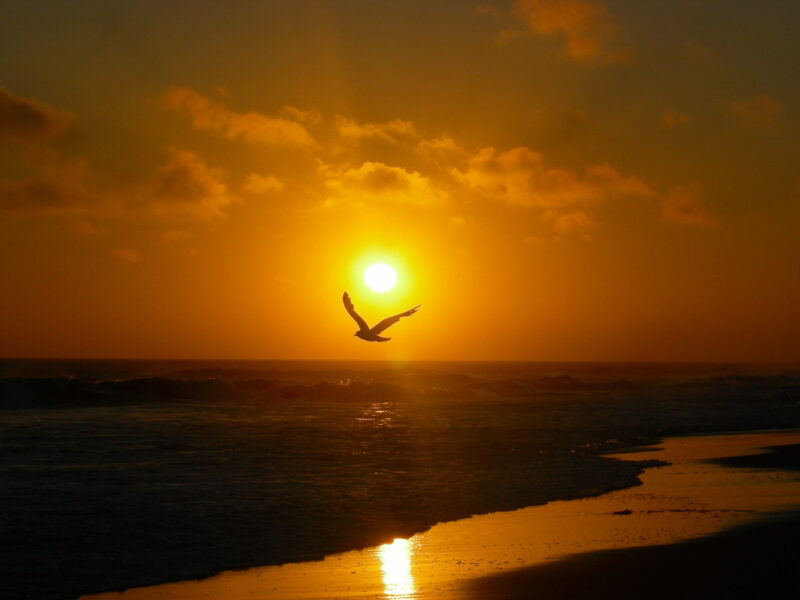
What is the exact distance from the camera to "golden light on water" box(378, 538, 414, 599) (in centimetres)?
1002

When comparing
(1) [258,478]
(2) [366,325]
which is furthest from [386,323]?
(1) [258,478]

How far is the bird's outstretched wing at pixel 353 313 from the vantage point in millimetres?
16172

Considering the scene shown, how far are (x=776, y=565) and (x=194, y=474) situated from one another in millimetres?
12926

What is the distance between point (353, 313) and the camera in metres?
16.5

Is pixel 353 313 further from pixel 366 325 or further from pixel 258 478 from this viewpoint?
pixel 258 478

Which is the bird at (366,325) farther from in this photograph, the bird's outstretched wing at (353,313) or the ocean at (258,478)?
the ocean at (258,478)

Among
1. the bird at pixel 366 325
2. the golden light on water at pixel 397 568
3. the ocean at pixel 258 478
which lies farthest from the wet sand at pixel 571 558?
the bird at pixel 366 325

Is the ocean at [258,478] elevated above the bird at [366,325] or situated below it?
below

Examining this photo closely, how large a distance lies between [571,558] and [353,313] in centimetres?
688

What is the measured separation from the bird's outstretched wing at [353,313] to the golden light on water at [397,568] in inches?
192

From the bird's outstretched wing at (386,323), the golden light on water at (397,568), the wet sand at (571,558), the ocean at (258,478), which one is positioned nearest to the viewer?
the golden light on water at (397,568)

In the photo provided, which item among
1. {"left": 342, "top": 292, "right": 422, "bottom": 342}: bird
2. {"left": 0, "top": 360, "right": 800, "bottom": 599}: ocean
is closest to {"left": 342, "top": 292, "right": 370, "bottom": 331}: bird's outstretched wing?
{"left": 342, "top": 292, "right": 422, "bottom": 342}: bird

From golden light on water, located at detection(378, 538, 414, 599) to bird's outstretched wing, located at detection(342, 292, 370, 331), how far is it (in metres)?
4.89

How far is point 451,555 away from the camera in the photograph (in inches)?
469
